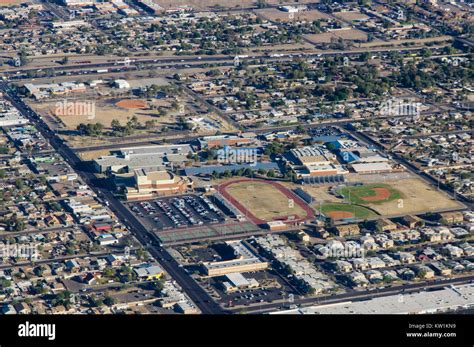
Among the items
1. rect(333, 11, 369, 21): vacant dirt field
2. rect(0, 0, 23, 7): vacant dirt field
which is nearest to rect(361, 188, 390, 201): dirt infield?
rect(333, 11, 369, 21): vacant dirt field

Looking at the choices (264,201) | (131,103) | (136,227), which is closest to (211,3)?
(131,103)

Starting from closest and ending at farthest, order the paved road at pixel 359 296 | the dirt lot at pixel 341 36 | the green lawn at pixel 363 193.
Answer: the paved road at pixel 359 296
the green lawn at pixel 363 193
the dirt lot at pixel 341 36

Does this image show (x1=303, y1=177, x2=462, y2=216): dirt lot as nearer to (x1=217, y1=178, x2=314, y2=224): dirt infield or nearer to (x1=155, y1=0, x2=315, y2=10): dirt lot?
(x1=217, y1=178, x2=314, y2=224): dirt infield

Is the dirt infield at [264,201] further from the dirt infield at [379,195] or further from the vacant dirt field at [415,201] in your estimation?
the vacant dirt field at [415,201]

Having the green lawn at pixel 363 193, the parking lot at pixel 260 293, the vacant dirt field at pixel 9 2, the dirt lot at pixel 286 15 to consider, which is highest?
the parking lot at pixel 260 293

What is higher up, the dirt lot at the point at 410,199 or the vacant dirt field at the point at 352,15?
the vacant dirt field at the point at 352,15

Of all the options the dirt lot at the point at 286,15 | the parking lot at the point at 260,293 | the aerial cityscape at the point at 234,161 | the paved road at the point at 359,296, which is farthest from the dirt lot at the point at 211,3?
the paved road at the point at 359,296

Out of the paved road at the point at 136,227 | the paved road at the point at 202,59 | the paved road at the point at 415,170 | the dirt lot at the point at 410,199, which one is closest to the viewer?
the paved road at the point at 136,227
